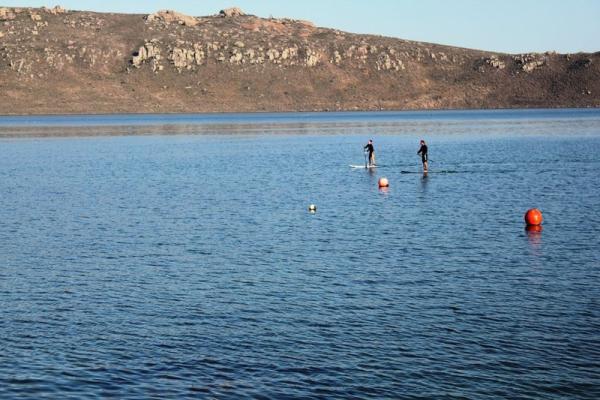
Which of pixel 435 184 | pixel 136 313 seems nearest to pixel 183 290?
pixel 136 313

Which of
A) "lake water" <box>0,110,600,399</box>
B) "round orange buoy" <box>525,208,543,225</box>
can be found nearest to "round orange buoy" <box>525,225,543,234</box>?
"round orange buoy" <box>525,208,543,225</box>

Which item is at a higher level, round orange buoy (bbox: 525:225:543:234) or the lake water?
round orange buoy (bbox: 525:225:543:234)

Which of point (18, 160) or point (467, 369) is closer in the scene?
point (467, 369)

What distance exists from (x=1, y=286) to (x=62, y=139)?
377 feet

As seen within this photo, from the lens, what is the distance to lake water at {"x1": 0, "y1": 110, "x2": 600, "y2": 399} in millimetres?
21688

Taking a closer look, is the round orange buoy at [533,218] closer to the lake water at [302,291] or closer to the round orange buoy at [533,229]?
the round orange buoy at [533,229]

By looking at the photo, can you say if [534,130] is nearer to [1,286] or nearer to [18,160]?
[18,160]

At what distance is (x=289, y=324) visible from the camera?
26.0 meters

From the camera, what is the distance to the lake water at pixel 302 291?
854 inches

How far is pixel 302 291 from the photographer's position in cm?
2991

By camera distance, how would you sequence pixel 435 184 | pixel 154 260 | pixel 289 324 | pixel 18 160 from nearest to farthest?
pixel 289 324
pixel 154 260
pixel 435 184
pixel 18 160

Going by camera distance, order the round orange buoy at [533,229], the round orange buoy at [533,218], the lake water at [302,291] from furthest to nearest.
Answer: the round orange buoy at [533,218]
the round orange buoy at [533,229]
the lake water at [302,291]

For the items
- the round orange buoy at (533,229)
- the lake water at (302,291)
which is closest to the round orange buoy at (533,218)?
the round orange buoy at (533,229)

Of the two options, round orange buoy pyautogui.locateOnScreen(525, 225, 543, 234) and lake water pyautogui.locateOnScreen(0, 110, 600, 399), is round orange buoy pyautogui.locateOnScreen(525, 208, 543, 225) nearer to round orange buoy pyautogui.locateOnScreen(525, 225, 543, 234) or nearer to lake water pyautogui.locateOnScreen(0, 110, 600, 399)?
round orange buoy pyautogui.locateOnScreen(525, 225, 543, 234)
